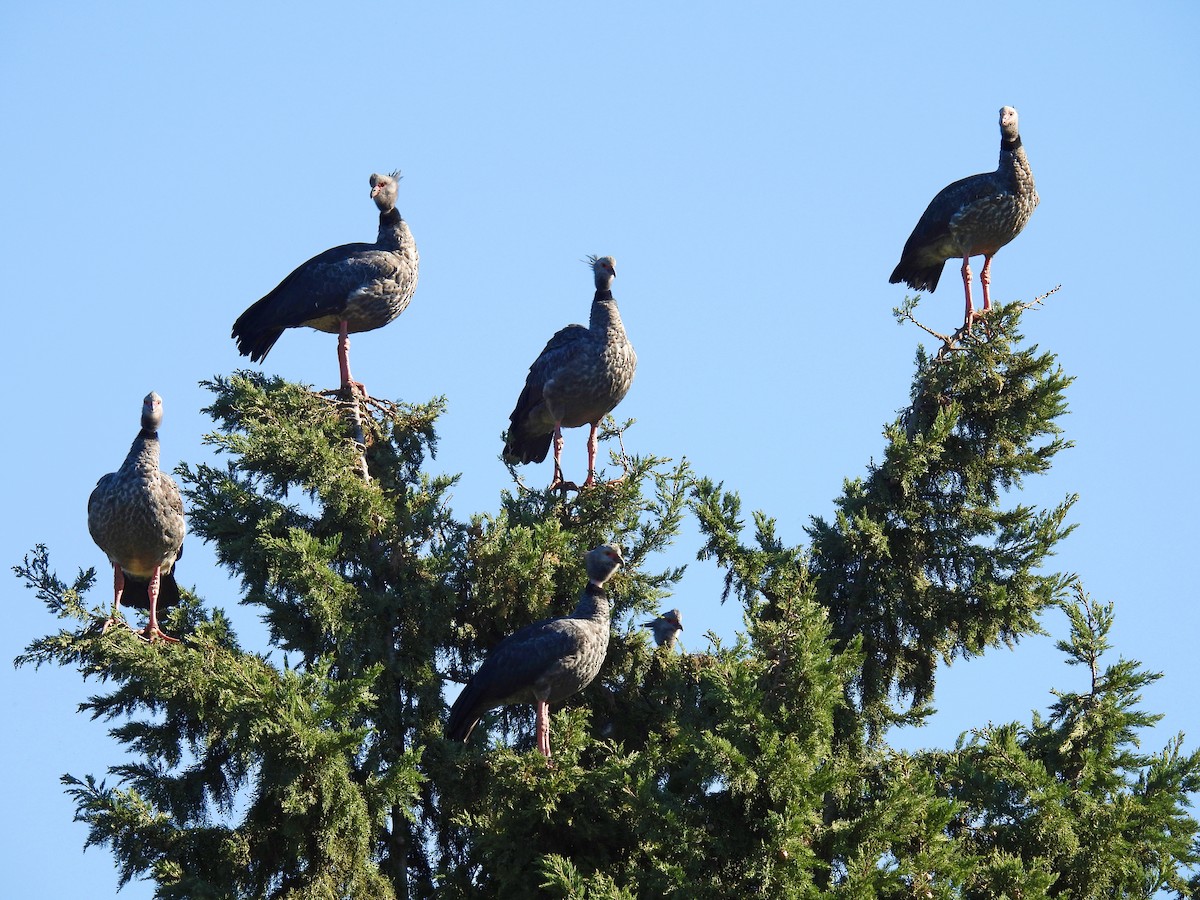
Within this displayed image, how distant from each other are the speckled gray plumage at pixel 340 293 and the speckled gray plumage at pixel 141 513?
1.40 m

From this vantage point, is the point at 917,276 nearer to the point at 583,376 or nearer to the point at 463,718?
the point at 583,376

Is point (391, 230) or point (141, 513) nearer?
point (141, 513)

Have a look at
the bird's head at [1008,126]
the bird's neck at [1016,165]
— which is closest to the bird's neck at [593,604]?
the bird's neck at [1016,165]

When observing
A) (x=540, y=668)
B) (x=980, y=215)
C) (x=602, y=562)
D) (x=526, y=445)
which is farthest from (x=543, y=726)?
(x=980, y=215)

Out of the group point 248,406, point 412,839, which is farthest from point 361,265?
point 412,839

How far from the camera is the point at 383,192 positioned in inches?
573

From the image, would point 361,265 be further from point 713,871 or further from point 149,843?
point 713,871

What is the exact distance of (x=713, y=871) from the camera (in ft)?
30.1

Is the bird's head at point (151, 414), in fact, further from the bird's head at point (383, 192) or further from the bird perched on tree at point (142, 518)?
the bird's head at point (383, 192)

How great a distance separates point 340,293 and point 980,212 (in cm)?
514

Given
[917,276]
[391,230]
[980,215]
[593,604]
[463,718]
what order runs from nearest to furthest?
[463,718] < [593,604] < [391,230] < [980,215] < [917,276]

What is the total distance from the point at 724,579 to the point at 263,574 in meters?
2.84

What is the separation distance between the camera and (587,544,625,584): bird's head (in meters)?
11.2

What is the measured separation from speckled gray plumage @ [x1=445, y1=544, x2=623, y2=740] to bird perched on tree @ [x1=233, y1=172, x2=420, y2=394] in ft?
10.1
